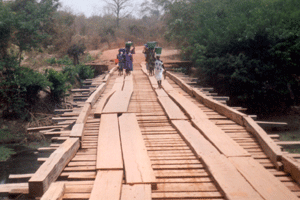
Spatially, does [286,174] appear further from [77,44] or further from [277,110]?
[77,44]

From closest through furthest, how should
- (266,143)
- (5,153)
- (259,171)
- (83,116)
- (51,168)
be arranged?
(51,168) < (259,171) < (266,143) < (83,116) < (5,153)

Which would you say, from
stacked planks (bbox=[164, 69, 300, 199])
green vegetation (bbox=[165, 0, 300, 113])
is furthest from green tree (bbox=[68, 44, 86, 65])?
stacked planks (bbox=[164, 69, 300, 199])

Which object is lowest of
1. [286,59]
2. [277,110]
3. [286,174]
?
[277,110]

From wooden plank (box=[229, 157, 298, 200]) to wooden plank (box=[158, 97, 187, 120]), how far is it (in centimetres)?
217

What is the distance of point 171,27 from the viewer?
21.7m

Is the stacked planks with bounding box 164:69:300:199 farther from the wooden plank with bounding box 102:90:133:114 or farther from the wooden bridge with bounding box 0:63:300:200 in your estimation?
the wooden plank with bounding box 102:90:133:114

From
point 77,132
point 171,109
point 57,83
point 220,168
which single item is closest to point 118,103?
point 171,109

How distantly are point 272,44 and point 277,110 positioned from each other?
12.7ft

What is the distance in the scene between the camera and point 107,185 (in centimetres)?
323

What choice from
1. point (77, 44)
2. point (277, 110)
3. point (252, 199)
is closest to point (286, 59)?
point (277, 110)

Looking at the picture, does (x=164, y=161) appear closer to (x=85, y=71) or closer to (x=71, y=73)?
(x=85, y=71)

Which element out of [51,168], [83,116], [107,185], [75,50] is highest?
[75,50]

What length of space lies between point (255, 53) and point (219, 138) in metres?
11.3

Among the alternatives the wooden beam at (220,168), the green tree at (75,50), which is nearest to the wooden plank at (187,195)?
the wooden beam at (220,168)
